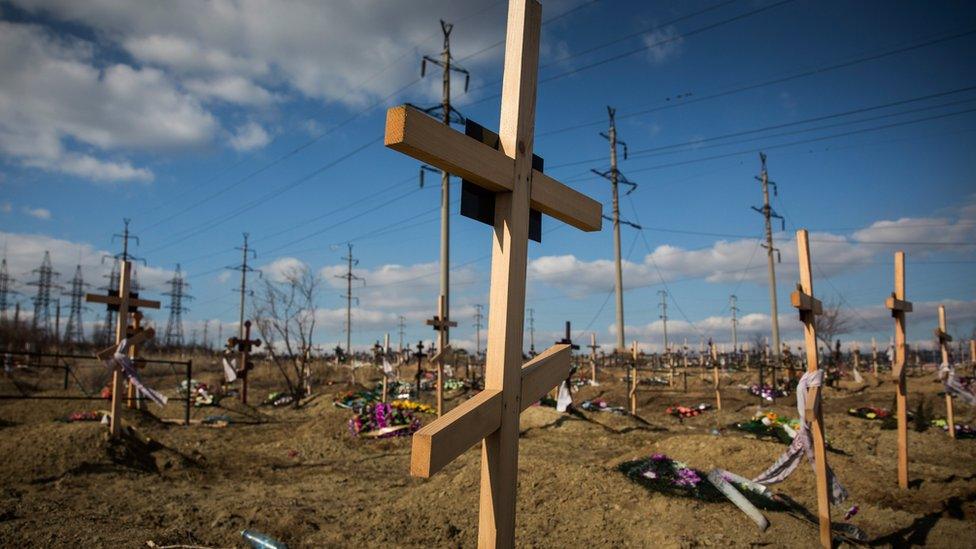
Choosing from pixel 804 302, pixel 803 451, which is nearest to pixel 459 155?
pixel 804 302

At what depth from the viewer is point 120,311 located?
9.84 meters

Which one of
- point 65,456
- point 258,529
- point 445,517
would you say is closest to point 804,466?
point 445,517

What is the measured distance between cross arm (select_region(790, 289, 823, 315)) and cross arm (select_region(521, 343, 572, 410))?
3524 mm

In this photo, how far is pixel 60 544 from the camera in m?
4.61

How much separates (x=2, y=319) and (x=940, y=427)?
5479cm

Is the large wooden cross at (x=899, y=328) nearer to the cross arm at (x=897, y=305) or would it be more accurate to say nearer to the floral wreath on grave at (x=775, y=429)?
the cross arm at (x=897, y=305)

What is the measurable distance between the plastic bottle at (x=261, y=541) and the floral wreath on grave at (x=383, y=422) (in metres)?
7.36

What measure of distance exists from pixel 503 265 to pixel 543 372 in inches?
21.6

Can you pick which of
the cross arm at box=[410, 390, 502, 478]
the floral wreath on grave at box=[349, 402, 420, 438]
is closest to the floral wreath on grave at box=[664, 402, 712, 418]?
the floral wreath on grave at box=[349, 402, 420, 438]

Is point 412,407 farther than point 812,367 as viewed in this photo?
Yes

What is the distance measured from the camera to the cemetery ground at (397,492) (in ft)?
17.0

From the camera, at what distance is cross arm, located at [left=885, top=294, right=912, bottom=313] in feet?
25.5

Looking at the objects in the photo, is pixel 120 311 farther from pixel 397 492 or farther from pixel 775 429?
pixel 775 429

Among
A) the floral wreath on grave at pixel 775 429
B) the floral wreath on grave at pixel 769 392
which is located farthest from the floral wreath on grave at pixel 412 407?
the floral wreath on grave at pixel 769 392
